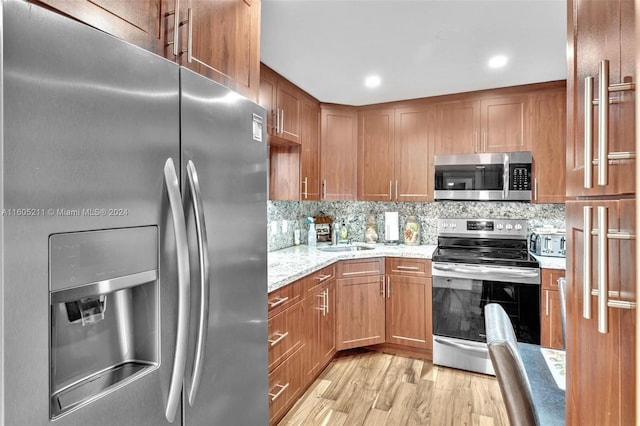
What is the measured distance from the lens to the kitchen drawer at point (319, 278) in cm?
247

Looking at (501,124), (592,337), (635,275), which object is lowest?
(592,337)

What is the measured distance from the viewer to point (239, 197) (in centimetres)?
124

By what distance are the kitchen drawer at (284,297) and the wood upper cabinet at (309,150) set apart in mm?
1092

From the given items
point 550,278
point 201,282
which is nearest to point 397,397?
point 550,278

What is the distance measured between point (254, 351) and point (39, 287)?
84cm

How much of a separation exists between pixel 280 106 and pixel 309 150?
609mm

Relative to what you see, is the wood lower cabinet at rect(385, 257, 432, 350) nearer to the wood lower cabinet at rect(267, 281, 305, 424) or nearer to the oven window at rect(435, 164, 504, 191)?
the oven window at rect(435, 164, 504, 191)

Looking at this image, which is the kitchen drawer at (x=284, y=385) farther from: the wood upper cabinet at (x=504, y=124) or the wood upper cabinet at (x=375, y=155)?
the wood upper cabinet at (x=504, y=124)

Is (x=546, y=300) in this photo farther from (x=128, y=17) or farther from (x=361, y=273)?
(x=128, y=17)

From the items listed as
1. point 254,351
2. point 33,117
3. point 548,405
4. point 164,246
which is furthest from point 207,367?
point 548,405

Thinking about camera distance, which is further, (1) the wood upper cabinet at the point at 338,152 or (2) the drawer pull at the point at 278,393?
(1) the wood upper cabinet at the point at 338,152

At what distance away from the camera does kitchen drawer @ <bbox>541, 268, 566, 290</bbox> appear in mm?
2619

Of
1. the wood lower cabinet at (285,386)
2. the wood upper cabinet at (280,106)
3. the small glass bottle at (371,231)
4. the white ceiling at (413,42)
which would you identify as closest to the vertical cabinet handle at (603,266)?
the white ceiling at (413,42)

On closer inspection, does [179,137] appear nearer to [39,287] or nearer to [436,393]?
[39,287]
